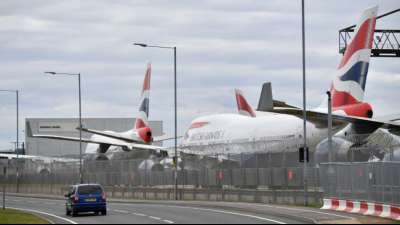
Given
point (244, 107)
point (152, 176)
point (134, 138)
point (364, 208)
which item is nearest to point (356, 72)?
point (364, 208)

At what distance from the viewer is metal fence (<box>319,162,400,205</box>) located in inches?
1312

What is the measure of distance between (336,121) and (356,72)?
116 inches

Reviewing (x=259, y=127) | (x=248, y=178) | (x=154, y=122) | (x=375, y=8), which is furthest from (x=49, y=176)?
(x=154, y=122)

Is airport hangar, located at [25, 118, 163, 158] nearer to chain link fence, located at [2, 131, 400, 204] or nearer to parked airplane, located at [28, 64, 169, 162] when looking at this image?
parked airplane, located at [28, 64, 169, 162]

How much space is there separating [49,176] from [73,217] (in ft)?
149

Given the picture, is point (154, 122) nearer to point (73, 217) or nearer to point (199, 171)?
point (199, 171)

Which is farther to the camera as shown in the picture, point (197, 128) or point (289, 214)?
point (197, 128)

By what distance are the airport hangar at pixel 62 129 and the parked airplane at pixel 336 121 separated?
3190 inches

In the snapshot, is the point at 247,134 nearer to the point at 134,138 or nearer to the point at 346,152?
the point at 346,152

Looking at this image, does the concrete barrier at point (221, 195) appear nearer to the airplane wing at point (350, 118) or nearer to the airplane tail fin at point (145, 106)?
the airplane wing at point (350, 118)

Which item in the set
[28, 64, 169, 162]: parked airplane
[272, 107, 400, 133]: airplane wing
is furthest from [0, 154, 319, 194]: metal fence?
[28, 64, 169, 162]: parked airplane

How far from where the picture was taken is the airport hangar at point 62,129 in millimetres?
146875

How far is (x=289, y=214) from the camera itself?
113 ft

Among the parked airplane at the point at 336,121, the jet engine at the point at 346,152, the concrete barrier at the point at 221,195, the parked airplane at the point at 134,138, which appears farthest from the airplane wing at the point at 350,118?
the parked airplane at the point at 134,138
